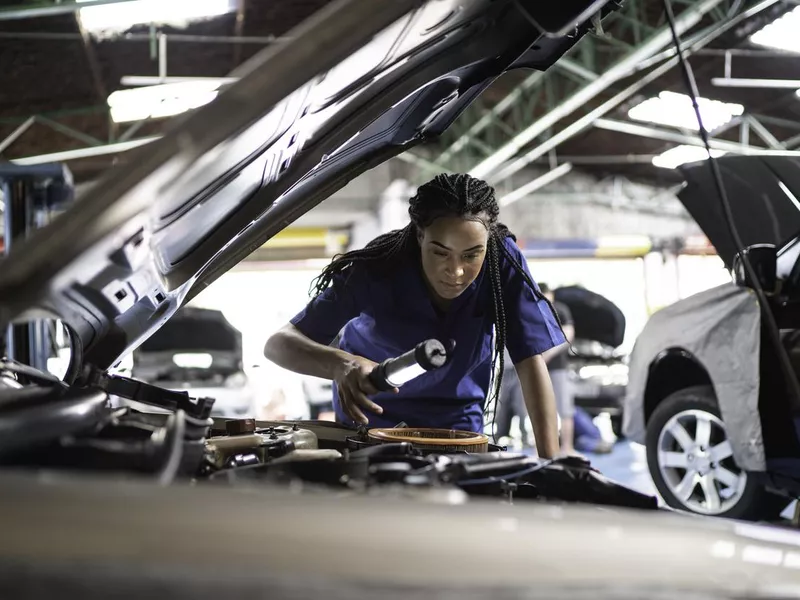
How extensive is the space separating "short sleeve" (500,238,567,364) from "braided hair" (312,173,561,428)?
2 cm

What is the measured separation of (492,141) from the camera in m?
9.83

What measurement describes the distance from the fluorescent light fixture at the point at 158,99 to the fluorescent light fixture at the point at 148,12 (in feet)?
3.49

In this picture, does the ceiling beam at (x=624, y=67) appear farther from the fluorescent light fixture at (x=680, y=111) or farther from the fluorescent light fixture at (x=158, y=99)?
the fluorescent light fixture at (x=158, y=99)

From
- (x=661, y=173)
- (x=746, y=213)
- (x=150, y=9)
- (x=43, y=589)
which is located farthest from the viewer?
(x=661, y=173)

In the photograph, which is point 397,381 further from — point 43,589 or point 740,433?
point 740,433

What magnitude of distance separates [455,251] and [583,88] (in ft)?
19.7

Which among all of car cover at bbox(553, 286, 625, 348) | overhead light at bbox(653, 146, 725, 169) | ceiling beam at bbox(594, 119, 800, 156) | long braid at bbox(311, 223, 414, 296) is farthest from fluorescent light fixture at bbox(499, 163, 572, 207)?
long braid at bbox(311, 223, 414, 296)

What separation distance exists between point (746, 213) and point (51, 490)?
346 cm

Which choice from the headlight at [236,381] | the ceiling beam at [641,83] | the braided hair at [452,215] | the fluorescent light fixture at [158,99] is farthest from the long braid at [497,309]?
the fluorescent light fixture at [158,99]

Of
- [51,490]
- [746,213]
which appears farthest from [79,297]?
[746,213]

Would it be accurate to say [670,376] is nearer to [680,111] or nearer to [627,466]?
[627,466]

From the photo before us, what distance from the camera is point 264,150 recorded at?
1.12 meters

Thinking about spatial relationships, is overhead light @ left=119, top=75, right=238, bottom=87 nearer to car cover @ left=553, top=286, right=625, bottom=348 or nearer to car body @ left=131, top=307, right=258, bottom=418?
car body @ left=131, top=307, right=258, bottom=418

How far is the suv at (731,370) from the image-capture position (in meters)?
2.84
